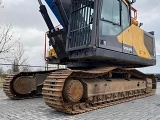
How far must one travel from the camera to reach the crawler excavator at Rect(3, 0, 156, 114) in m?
5.81

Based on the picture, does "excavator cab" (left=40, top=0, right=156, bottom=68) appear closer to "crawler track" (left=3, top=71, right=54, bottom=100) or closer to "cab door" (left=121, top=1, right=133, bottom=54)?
"cab door" (left=121, top=1, right=133, bottom=54)

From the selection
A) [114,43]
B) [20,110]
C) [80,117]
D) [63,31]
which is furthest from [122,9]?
[20,110]

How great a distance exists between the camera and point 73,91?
5.70m

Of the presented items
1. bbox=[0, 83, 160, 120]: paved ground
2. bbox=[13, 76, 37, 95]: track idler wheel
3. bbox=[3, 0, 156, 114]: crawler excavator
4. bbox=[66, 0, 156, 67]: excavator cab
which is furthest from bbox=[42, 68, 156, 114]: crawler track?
bbox=[13, 76, 37, 95]: track idler wheel

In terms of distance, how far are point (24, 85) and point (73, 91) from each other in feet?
10.3

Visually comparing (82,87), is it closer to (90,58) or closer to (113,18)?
(90,58)

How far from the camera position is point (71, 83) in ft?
18.6

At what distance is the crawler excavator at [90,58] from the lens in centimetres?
581

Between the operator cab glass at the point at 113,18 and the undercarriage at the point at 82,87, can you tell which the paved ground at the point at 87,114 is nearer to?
the undercarriage at the point at 82,87

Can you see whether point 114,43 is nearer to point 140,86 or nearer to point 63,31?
point 63,31

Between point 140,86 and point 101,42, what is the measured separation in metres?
3.23

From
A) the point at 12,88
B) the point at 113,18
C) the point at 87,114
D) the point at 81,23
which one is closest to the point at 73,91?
the point at 87,114

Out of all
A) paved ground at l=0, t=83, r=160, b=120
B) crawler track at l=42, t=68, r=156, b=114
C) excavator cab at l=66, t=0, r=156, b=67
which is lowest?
paved ground at l=0, t=83, r=160, b=120

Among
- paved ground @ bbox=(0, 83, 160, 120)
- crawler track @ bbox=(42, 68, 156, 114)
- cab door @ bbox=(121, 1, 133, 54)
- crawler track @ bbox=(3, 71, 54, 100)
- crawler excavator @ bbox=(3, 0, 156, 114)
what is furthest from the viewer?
crawler track @ bbox=(3, 71, 54, 100)
